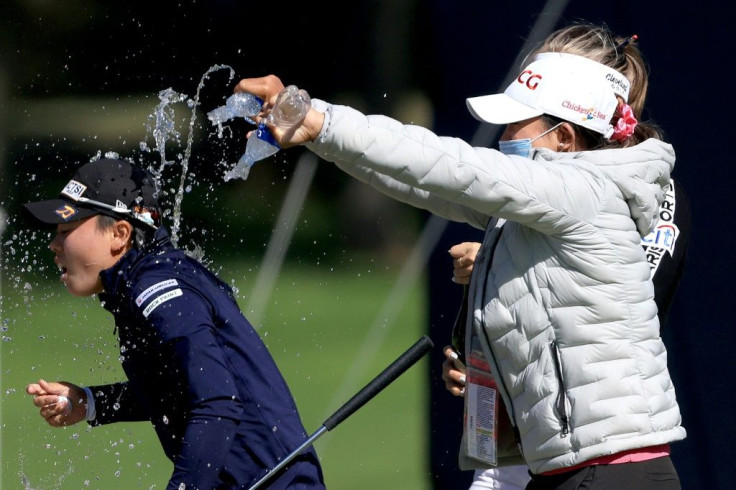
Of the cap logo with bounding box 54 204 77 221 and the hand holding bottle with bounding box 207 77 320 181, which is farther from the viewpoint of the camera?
the cap logo with bounding box 54 204 77 221

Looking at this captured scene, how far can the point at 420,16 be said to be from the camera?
4.73 metres

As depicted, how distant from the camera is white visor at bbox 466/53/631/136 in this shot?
242 cm

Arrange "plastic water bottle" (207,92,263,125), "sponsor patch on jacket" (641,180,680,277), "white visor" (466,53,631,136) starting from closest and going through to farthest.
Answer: "plastic water bottle" (207,92,263,125), "white visor" (466,53,631,136), "sponsor patch on jacket" (641,180,680,277)

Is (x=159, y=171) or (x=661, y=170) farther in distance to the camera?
(x=159, y=171)

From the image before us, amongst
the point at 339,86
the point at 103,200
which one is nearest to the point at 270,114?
the point at 103,200

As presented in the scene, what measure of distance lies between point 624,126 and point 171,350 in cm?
108

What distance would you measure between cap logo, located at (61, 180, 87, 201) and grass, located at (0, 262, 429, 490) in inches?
51.6

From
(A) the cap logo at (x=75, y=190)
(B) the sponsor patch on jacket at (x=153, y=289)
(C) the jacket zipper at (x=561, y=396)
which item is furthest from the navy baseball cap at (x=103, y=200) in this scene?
(C) the jacket zipper at (x=561, y=396)

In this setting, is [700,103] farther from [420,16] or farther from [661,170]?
[661,170]

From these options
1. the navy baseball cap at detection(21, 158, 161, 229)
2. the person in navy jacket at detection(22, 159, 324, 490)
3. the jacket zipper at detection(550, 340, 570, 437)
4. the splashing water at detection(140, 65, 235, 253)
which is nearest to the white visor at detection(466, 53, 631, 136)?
the jacket zipper at detection(550, 340, 570, 437)

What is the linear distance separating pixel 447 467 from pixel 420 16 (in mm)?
1824

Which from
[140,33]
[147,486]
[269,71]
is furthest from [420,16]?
[147,486]

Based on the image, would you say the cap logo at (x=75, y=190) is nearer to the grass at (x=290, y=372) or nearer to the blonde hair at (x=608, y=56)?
the blonde hair at (x=608, y=56)

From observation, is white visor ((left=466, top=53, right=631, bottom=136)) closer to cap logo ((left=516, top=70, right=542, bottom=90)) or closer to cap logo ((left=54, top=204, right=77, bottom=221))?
cap logo ((left=516, top=70, right=542, bottom=90))
